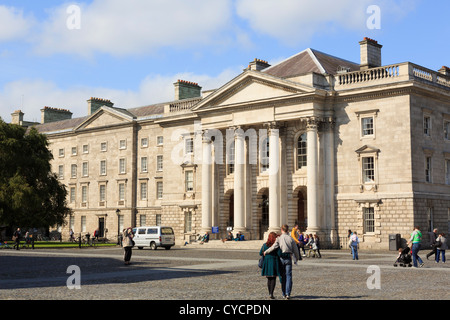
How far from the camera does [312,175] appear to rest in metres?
46.7

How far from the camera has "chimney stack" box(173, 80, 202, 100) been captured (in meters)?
65.2

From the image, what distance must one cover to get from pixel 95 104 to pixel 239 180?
101 feet

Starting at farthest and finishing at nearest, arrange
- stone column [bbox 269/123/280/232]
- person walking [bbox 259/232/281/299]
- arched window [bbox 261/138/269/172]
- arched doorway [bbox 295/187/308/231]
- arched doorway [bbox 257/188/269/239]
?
arched doorway [bbox 257/188/269/239]
arched doorway [bbox 295/187/308/231]
arched window [bbox 261/138/269/172]
stone column [bbox 269/123/280/232]
person walking [bbox 259/232/281/299]

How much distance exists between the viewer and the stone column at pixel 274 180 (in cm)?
4847

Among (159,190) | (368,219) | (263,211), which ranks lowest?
(368,219)

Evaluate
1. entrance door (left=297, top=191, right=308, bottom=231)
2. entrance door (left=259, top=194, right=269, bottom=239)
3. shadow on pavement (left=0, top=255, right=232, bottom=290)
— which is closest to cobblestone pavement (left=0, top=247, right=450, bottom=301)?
shadow on pavement (left=0, top=255, right=232, bottom=290)

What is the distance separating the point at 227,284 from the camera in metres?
19.5

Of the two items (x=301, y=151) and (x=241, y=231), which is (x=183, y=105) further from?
(x=241, y=231)

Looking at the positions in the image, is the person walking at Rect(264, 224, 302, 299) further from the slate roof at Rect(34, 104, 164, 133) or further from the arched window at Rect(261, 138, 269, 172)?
the slate roof at Rect(34, 104, 164, 133)

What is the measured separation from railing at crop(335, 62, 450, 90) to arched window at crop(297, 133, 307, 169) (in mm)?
4908

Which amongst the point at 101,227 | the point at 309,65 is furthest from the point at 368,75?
the point at 101,227

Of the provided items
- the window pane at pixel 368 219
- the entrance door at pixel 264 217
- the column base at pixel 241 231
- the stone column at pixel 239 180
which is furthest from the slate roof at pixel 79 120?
the window pane at pixel 368 219

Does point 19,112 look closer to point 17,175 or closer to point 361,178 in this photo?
point 17,175
